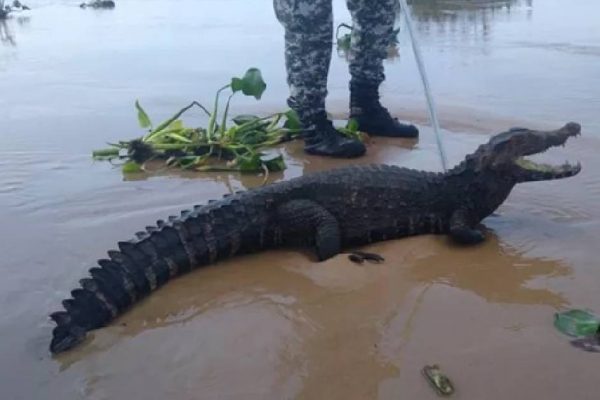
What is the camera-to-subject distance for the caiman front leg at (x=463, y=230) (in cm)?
349

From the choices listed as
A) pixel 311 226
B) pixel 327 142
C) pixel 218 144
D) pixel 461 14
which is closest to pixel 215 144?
pixel 218 144

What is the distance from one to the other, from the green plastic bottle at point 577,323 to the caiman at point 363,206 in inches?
35.1

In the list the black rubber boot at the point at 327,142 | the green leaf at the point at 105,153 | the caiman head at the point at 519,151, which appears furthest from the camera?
the green leaf at the point at 105,153

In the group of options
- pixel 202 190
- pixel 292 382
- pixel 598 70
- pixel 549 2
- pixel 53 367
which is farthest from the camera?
pixel 549 2

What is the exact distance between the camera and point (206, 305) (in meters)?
2.98

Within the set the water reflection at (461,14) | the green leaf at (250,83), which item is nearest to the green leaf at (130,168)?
the green leaf at (250,83)

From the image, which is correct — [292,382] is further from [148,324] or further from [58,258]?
[58,258]

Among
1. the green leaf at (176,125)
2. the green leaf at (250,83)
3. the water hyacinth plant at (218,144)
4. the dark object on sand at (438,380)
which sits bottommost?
the dark object on sand at (438,380)

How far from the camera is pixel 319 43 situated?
206 inches

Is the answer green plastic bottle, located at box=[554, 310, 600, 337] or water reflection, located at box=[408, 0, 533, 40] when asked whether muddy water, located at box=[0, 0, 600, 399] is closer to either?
green plastic bottle, located at box=[554, 310, 600, 337]

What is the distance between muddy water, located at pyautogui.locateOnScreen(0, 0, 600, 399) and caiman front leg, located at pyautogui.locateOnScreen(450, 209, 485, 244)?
56 mm

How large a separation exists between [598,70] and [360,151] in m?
3.51

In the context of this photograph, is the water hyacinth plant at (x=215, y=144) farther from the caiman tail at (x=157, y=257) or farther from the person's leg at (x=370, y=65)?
the caiman tail at (x=157, y=257)

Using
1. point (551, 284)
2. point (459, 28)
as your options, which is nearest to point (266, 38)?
point (459, 28)
